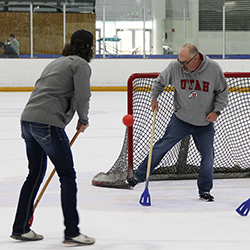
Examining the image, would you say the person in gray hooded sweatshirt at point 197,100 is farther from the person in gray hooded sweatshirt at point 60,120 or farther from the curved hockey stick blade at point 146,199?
the person in gray hooded sweatshirt at point 60,120

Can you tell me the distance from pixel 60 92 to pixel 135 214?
96 cm

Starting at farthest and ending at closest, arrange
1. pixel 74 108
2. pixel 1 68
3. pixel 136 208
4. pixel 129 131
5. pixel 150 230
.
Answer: pixel 1 68
pixel 129 131
pixel 136 208
pixel 150 230
pixel 74 108

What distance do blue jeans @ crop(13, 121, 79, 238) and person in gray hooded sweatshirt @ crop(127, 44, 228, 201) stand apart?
3.74 ft

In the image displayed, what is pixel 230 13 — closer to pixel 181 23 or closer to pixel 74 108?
pixel 181 23

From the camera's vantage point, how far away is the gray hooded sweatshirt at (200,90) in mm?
3074

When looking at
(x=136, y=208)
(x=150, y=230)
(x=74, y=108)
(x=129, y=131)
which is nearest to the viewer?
(x=74, y=108)

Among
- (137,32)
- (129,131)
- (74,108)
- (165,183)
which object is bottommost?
(165,183)

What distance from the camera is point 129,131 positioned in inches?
144

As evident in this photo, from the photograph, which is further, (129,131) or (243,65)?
(243,65)

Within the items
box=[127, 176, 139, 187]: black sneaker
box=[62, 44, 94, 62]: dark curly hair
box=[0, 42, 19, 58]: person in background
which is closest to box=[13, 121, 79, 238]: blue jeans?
box=[62, 44, 94, 62]: dark curly hair

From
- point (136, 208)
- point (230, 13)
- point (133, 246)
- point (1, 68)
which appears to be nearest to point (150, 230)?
point (133, 246)

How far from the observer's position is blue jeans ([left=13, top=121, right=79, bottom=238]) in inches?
85.1

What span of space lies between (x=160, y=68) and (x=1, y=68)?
3.74 metres

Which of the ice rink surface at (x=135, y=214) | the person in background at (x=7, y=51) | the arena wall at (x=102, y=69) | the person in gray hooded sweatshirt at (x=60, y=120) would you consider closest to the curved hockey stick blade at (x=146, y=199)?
the ice rink surface at (x=135, y=214)
